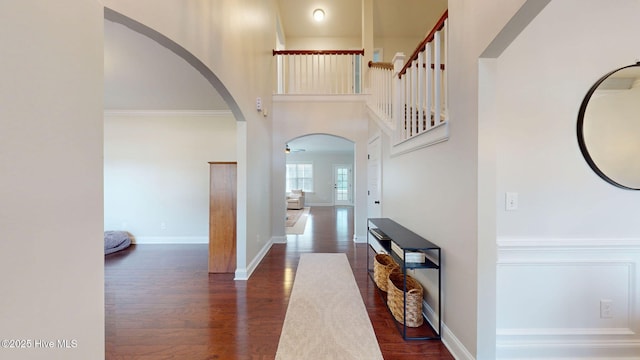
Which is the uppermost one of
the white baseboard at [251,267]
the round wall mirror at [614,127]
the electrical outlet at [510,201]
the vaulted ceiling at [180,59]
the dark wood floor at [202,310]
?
the vaulted ceiling at [180,59]

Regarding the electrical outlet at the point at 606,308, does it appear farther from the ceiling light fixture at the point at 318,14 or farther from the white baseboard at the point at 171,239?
the ceiling light fixture at the point at 318,14

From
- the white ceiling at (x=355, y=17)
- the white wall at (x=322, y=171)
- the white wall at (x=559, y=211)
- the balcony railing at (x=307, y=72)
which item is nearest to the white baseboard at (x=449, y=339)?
the white wall at (x=559, y=211)

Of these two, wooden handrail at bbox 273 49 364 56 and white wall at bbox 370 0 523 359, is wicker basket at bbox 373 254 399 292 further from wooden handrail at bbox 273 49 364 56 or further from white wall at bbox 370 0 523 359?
wooden handrail at bbox 273 49 364 56

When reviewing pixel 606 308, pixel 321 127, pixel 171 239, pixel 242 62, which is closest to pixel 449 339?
pixel 606 308

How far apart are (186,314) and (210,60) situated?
2.39 m

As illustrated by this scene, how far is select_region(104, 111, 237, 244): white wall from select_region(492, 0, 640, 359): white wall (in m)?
4.31

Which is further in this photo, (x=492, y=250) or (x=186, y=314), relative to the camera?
(x=186, y=314)

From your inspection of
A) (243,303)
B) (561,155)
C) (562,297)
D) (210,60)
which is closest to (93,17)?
(210,60)

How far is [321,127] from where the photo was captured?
16.3ft

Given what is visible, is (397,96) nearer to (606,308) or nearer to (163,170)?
(606,308)

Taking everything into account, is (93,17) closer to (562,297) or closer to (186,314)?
(186,314)

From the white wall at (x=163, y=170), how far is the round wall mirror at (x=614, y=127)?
4655 millimetres

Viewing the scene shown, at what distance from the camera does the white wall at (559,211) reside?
1.69 metres

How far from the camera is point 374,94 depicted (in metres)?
4.50
